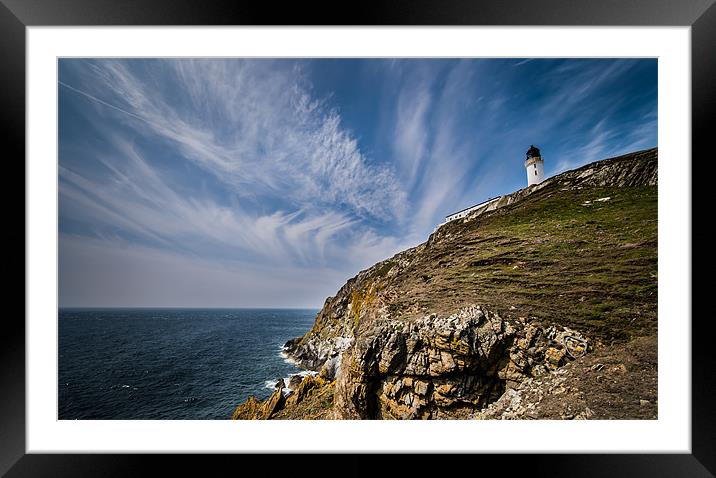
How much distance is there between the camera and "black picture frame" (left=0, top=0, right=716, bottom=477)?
2363 millimetres

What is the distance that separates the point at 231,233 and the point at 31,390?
3.11m

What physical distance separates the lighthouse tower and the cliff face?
1.62m

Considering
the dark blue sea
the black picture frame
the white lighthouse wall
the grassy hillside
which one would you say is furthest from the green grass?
the dark blue sea

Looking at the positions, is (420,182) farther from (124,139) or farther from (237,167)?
(124,139)

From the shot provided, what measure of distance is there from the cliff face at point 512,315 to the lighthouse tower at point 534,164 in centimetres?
162

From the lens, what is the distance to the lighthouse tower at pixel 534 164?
206 inches

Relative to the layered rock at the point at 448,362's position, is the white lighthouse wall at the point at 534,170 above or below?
above

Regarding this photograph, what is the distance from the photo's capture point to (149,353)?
9984mm
